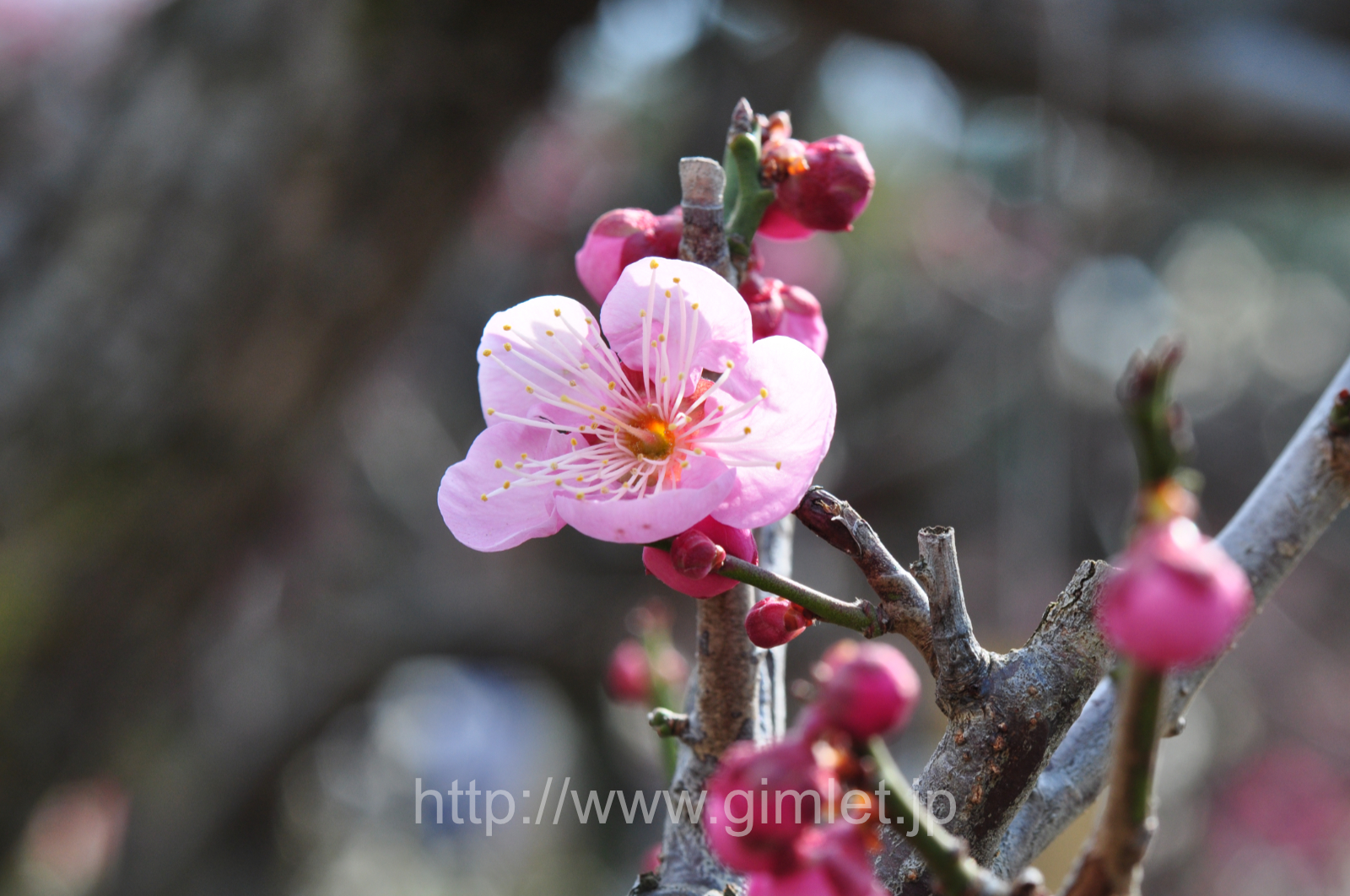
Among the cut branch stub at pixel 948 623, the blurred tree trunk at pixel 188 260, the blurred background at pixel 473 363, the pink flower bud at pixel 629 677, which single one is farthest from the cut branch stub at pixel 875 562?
the blurred tree trunk at pixel 188 260

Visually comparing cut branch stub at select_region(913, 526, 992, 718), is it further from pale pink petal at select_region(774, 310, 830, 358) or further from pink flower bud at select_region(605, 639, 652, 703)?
pink flower bud at select_region(605, 639, 652, 703)

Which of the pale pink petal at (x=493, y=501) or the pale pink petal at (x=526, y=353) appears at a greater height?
the pale pink petal at (x=526, y=353)

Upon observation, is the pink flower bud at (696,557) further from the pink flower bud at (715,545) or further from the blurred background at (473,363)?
the blurred background at (473,363)

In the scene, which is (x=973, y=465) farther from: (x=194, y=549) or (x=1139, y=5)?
(x=194, y=549)

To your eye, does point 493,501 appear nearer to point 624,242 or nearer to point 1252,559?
point 624,242

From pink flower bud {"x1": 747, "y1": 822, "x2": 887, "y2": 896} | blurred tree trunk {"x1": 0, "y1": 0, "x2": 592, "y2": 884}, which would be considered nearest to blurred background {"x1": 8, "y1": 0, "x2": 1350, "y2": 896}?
blurred tree trunk {"x1": 0, "y1": 0, "x2": 592, "y2": 884}

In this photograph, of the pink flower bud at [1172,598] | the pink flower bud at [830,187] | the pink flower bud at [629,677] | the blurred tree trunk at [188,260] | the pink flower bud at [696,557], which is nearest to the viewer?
the pink flower bud at [1172,598]
